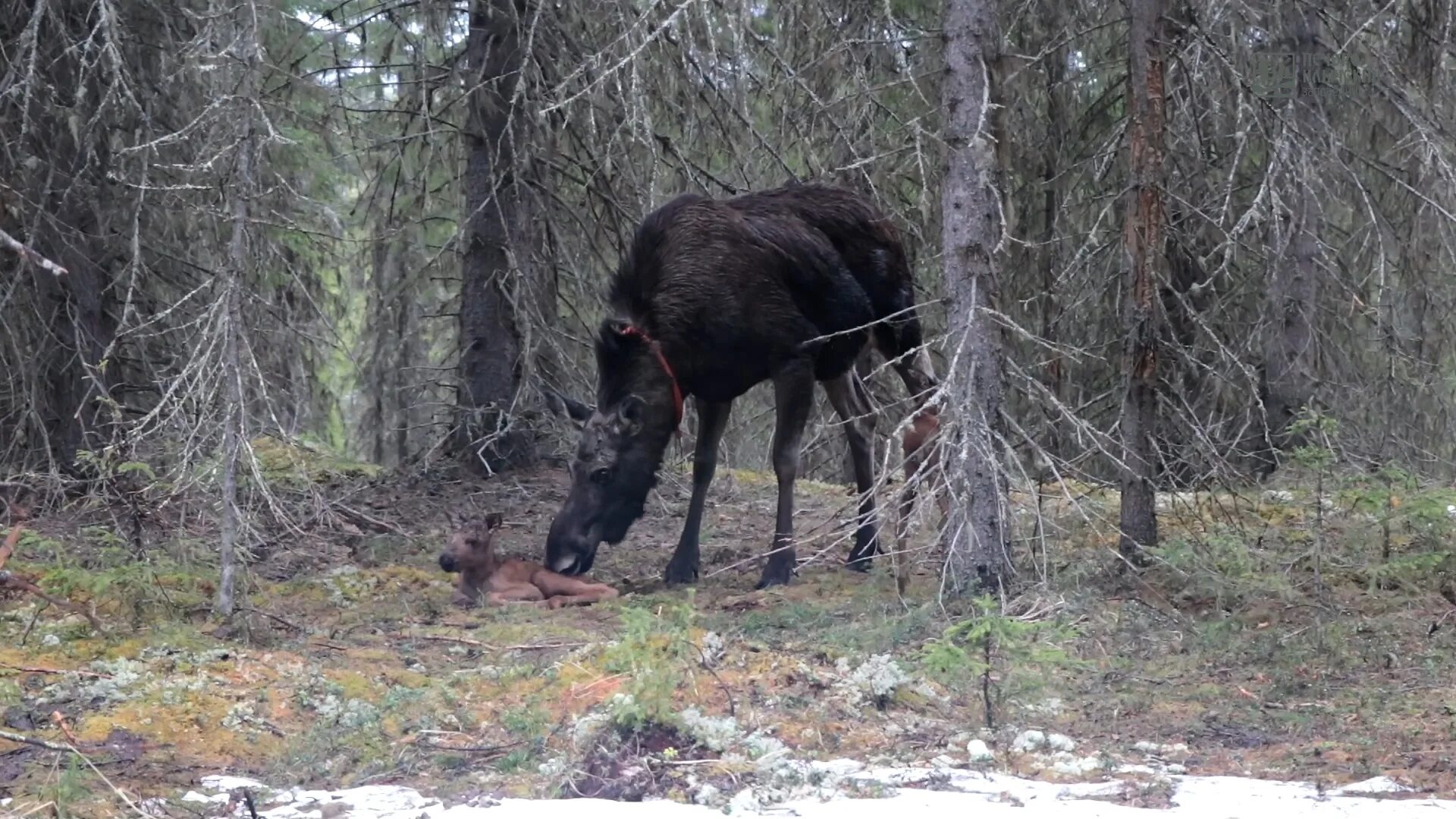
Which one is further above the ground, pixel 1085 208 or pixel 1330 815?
pixel 1085 208

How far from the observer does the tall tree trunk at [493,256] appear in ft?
33.8

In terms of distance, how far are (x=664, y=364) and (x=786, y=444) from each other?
91 cm

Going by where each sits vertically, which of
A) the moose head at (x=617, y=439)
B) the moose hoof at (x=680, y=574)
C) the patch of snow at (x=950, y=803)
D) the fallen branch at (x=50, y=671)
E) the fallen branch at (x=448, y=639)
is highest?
the moose head at (x=617, y=439)

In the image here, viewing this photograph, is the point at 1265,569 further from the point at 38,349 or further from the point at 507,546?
the point at 38,349

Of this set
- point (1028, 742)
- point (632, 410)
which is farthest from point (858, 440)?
point (1028, 742)

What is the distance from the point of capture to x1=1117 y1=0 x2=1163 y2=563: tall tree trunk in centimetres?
748

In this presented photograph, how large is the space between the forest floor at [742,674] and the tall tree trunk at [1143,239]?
0.64 metres

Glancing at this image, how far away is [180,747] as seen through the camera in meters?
5.19

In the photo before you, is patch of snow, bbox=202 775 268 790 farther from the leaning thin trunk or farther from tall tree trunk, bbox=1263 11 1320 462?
tall tree trunk, bbox=1263 11 1320 462

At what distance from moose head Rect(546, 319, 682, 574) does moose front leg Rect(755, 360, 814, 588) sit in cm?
65

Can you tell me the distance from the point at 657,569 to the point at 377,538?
1.94 meters

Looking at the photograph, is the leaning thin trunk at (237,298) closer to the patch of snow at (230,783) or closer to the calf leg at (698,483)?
the patch of snow at (230,783)

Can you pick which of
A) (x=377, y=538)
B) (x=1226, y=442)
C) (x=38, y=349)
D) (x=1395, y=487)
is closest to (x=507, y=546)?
(x=377, y=538)

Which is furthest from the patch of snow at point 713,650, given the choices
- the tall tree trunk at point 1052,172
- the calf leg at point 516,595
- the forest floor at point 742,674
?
the tall tree trunk at point 1052,172
